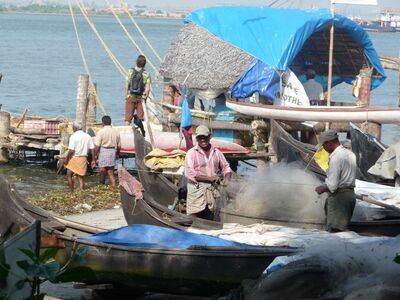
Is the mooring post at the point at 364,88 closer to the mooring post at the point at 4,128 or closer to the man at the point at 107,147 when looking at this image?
the man at the point at 107,147

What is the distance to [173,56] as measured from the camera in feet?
66.9

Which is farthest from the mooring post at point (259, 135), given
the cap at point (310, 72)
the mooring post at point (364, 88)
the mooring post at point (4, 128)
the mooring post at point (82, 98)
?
the mooring post at point (4, 128)

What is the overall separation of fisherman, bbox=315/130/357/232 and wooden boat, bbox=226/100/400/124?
7571mm

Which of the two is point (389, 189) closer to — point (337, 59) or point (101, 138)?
point (101, 138)

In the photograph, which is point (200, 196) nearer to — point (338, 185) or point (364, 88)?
point (338, 185)

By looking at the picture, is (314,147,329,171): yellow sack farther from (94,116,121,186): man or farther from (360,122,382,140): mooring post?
(94,116,121,186): man

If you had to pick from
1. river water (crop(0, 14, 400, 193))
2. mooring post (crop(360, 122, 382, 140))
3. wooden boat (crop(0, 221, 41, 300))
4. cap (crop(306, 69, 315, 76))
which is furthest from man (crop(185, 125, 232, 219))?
cap (crop(306, 69, 315, 76))

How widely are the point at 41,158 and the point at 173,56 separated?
394 centimetres

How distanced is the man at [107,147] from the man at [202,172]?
6471 mm

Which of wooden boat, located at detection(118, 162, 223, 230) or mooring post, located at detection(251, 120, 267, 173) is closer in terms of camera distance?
wooden boat, located at detection(118, 162, 223, 230)

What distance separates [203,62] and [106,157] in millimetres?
3451

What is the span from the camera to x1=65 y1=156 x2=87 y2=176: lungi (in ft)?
55.3

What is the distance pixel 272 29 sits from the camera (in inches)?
794

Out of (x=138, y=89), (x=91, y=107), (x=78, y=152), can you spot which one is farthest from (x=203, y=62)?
(x=78, y=152)
